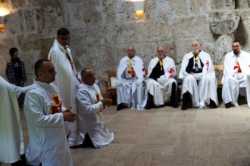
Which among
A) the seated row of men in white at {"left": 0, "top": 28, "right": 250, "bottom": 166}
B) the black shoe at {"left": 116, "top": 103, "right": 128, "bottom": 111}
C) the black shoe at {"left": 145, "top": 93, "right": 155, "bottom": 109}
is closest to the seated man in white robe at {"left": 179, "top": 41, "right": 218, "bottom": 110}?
the seated row of men in white at {"left": 0, "top": 28, "right": 250, "bottom": 166}

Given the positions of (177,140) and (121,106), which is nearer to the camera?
(177,140)

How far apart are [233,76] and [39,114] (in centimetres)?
483

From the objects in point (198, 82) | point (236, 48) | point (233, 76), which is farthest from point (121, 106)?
point (236, 48)

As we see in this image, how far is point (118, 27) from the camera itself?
29.4 feet

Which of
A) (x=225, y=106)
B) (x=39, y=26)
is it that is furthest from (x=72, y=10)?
(x=225, y=106)

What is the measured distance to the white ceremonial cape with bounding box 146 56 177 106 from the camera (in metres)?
7.66

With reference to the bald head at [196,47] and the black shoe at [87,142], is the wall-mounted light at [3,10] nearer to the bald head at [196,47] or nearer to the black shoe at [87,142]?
the bald head at [196,47]

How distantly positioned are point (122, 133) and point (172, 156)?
53.5 inches

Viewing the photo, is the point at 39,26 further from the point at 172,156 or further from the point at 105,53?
the point at 172,156

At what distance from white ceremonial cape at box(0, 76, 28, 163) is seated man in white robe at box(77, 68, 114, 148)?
1.16m

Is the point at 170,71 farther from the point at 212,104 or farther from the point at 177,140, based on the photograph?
the point at 177,140

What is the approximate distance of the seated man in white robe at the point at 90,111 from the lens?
5.09m

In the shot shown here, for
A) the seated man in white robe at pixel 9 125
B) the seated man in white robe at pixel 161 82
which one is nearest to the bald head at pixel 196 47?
the seated man in white robe at pixel 161 82

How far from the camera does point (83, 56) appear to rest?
9.14 m
